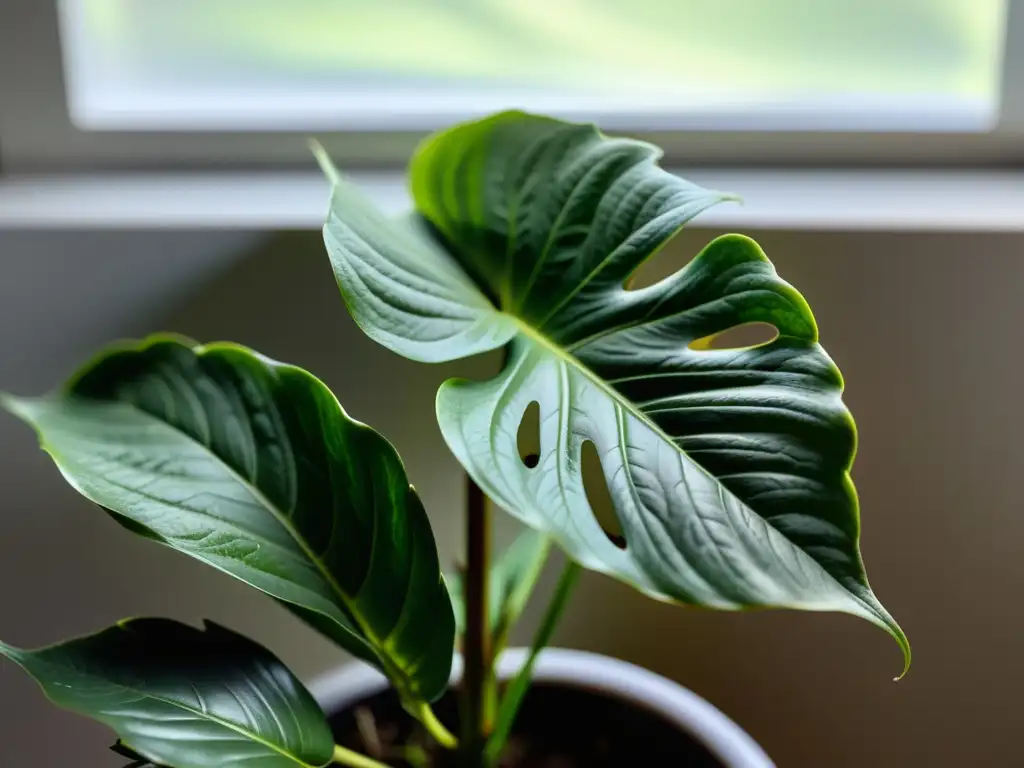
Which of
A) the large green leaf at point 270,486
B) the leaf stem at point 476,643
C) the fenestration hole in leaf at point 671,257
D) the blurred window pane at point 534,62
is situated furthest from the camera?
the blurred window pane at point 534,62

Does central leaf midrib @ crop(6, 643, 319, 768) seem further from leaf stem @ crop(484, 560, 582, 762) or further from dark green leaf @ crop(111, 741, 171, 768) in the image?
leaf stem @ crop(484, 560, 582, 762)

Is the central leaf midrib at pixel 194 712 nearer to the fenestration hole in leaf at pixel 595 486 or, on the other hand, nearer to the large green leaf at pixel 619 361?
the large green leaf at pixel 619 361

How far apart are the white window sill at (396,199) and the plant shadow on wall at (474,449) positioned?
194mm

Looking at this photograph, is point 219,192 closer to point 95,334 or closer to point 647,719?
point 95,334

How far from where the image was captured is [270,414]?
53 cm

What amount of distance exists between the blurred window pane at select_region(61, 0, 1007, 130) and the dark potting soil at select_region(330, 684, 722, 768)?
1.60ft

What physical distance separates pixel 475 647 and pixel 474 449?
0.76ft

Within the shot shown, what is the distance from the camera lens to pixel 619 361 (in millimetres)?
498

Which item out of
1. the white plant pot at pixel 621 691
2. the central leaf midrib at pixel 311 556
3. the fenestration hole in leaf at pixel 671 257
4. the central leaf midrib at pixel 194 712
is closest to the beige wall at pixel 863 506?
the fenestration hole in leaf at pixel 671 257

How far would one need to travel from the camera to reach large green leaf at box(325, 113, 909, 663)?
39 centimetres

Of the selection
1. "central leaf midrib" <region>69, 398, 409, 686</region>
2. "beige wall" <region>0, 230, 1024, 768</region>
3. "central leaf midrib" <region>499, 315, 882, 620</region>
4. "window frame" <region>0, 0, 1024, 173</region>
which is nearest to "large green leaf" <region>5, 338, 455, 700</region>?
"central leaf midrib" <region>69, 398, 409, 686</region>

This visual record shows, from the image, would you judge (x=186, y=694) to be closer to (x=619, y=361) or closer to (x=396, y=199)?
(x=619, y=361)

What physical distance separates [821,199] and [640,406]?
392 mm

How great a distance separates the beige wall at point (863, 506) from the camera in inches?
28.7
